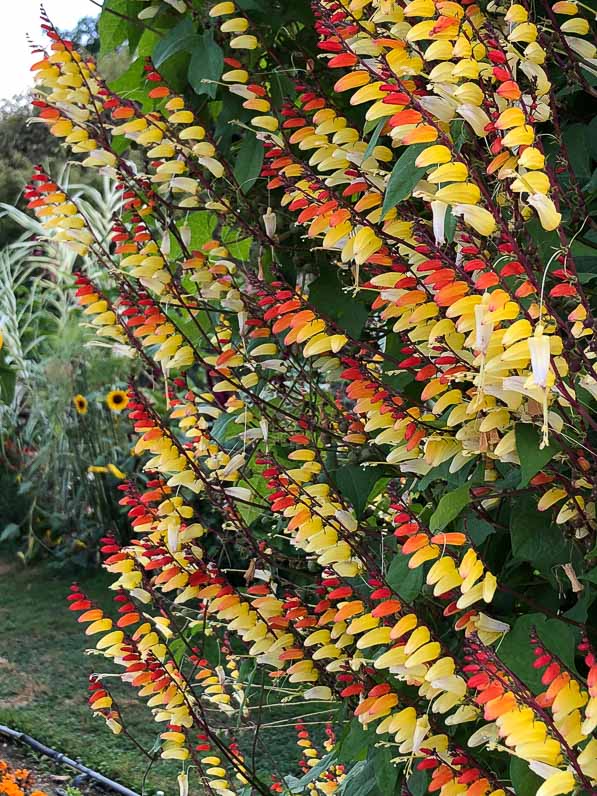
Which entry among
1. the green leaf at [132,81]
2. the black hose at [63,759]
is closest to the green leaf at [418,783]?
the green leaf at [132,81]

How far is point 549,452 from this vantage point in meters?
0.78

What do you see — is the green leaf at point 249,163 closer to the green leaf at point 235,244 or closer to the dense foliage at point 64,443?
the green leaf at point 235,244

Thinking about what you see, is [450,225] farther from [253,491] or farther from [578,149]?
[253,491]

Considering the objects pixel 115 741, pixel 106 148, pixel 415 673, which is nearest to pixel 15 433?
pixel 115 741

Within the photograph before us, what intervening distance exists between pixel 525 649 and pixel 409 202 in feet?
1.69

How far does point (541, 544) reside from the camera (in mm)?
913

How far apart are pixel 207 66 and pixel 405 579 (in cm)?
65

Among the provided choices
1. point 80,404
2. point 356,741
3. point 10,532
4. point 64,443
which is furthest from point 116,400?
point 356,741

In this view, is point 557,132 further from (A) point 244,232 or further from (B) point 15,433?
(B) point 15,433

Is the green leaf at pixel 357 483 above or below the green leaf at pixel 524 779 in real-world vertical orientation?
above

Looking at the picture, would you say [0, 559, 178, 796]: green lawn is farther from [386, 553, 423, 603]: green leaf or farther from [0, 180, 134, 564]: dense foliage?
[386, 553, 423, 603]: green leaf

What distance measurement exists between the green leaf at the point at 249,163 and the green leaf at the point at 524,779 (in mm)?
750

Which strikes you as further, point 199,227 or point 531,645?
point 199,227

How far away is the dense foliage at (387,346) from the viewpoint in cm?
77
